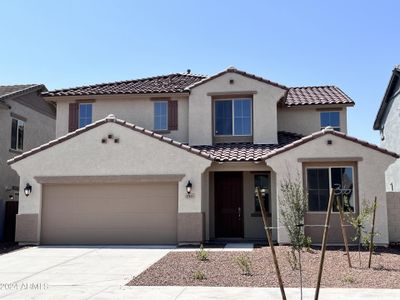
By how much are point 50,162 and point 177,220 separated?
5351 millimetres

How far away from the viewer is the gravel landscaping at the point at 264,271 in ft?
34.0

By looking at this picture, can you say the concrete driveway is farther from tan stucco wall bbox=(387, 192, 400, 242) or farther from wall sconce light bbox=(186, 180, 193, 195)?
tan stucco wall bbox=(387, 192, 400, 242)

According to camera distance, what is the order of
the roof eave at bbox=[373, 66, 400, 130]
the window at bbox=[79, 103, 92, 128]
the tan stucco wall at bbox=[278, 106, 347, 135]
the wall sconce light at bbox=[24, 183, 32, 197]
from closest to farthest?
the wall sconce light at bbox=[24, 183, 32, 197], the tan stucco wall at bbox=[278, 106, 347, 135], the window at bbox=[79, 103, 92, 128], the roof eave at bbox=[373, 66, 400, 130]

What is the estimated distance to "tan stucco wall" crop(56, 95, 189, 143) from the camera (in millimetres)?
19922

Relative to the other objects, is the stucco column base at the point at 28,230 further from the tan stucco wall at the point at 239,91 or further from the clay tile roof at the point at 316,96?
the clay tile roof at the point at 316,96

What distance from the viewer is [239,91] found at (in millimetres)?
19359

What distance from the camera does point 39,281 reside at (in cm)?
1087

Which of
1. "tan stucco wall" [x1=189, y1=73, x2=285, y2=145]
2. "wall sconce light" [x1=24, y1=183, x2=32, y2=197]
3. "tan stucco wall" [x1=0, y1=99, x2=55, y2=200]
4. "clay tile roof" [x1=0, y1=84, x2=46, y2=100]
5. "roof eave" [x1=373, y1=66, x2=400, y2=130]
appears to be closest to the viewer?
"wall sconce light" [x1=24, y1=183, x2=32, y2=197]

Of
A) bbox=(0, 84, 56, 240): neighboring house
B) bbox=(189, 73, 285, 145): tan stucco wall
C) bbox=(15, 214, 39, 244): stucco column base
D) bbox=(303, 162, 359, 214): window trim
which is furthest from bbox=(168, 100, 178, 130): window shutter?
bbox=(0, 84, 56, 240): neighboring house

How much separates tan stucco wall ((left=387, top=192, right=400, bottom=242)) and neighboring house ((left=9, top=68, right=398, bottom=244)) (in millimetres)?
766

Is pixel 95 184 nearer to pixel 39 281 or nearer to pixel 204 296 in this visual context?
pixel 39 281

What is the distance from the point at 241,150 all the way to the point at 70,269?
8.37 meters

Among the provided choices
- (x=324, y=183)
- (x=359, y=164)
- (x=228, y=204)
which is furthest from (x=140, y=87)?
(x=359, y=164)

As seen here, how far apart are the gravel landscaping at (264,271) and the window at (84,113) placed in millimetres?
8796
